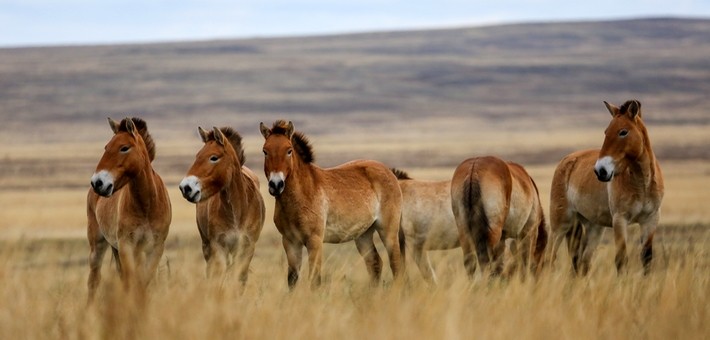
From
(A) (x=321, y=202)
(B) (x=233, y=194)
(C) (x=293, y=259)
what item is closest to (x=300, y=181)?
(A) (x=321, y=202)

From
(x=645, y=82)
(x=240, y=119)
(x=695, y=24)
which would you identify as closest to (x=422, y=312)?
(x=240, y=119)

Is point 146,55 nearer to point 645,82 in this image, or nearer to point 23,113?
point 23,113

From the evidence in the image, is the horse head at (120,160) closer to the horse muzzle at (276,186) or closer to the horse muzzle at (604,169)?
the horse muzzle at (276,186)

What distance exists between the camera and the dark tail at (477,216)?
10.7 meters

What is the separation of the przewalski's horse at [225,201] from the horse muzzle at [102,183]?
68 centimetres

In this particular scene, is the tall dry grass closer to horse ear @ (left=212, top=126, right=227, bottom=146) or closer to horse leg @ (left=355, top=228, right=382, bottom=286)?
horse ear @ (left=212, top=126, right=227, bottom=146)

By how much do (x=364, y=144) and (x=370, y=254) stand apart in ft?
165

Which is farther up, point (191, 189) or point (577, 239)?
point (191, 189)

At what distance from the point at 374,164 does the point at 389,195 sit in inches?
13.8

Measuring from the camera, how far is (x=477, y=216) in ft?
35.1

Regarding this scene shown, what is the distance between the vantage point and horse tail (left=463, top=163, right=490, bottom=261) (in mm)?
10688

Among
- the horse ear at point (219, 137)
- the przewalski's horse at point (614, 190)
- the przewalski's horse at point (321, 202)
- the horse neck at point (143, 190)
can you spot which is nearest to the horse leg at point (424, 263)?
the przewalski's horse at point (321, 202)

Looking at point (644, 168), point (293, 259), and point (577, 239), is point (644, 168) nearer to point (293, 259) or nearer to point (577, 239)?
point (577, 239)

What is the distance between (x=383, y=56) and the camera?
99.5 meters
